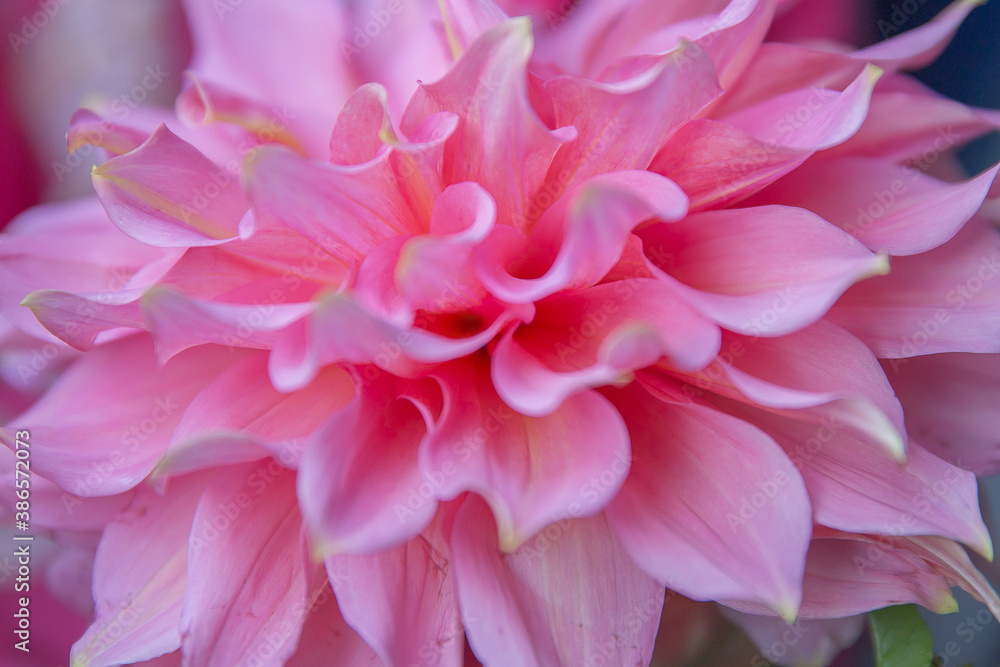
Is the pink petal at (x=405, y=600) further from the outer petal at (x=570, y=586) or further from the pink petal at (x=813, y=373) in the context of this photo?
the pink petal at (x=813, y=373)

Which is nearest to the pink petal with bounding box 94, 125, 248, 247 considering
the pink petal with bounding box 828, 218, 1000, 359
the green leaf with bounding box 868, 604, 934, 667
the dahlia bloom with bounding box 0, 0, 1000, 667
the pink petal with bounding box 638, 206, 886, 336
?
the dahlia bloom with bounding box 0, 0, 1000, 667

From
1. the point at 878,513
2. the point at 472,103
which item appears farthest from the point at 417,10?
the point at 878,513

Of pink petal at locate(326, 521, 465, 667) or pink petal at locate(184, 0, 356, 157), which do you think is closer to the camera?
pink petal at locate(326, 521, 465, 667)

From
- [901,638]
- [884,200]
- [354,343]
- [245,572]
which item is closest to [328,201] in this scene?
[354,343]

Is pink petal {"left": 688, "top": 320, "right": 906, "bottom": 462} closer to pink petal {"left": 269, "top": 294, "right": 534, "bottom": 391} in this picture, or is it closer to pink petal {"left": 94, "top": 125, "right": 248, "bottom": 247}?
pink petal {"left": 269, "top": 294, "right": 534, "bottom": 391}

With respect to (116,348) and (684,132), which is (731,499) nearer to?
(684,132)
